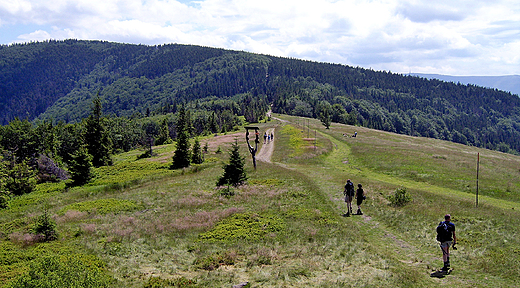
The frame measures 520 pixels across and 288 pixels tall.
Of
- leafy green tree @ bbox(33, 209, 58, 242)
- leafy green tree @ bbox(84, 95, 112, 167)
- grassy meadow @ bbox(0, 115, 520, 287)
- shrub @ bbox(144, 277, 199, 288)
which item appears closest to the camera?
shrub @ bbox(144, 277, 199, 288)

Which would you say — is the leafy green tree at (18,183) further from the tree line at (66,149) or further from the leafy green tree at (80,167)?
the leafy green tree at (80,167)

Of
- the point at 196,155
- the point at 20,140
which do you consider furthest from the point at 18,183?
the point at 20,140

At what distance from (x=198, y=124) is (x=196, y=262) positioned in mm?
169611

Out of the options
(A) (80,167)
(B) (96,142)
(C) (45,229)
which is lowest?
(A) (80,167)

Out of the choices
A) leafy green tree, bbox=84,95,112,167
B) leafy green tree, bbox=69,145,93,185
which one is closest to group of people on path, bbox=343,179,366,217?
leafy green tree, bbox=69,145,93,185

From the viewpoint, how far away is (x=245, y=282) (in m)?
12.3

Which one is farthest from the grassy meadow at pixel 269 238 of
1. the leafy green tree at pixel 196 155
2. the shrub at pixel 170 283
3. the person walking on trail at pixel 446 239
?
the leafy green tree at pixel 196 155

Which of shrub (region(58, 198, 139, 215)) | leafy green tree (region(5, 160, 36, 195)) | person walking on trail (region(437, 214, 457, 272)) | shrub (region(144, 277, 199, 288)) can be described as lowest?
leafy green tree (region(5, 160, 36, 195))

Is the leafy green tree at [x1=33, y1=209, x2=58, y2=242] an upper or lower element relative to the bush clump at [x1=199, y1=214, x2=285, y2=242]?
upper

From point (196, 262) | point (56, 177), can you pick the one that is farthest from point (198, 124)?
point (196, 262)

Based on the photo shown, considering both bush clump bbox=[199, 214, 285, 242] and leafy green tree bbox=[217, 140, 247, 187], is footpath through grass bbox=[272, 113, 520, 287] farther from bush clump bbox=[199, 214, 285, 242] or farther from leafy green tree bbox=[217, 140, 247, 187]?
leafy green tree bbox=[217, 140, 247, 187]

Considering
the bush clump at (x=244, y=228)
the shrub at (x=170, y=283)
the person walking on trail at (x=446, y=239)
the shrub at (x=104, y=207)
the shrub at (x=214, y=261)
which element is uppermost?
the person walking on trail at (x=446, y=239)

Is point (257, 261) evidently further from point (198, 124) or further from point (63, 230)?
point (198, 124)

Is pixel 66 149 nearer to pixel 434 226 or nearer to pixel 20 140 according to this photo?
pixel 20 140
